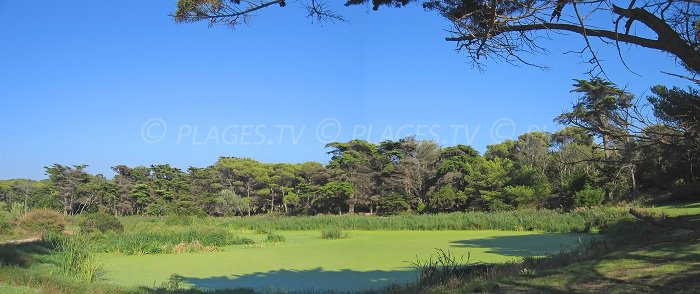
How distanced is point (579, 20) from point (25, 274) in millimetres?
6340

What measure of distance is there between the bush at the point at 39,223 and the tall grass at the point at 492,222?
742 cm

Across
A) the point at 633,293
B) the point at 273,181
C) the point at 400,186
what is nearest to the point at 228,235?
the point at 633,293

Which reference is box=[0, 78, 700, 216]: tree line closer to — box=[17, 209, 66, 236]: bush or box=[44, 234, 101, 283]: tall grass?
box=[17, 209, 66, 236]: bush

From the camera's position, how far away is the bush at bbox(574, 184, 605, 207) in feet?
62.0

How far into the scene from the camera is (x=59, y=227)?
16.5m

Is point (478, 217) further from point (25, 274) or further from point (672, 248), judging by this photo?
point (25, 274)

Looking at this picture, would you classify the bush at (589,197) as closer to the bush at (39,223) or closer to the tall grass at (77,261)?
the tall grass at (77,261)

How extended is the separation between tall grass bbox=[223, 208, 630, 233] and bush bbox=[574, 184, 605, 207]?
1.65m

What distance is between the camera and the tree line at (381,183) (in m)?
19.7

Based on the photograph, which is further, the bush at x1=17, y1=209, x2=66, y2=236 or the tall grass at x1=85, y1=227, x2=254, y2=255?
the bush at x1=17, y1=209, x2=66, y2=236

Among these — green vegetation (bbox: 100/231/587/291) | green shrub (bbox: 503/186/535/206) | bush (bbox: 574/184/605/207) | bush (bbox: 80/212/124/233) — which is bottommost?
green vegetation (bbox: 100/231/587/291)

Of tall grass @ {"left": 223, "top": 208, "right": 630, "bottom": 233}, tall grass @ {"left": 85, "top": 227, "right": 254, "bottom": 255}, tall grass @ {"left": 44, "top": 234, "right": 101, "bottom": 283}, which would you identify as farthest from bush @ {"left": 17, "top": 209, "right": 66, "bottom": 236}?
tall grass @ {"left": 44, "top": 234, "right": 101, "bottom": 283}

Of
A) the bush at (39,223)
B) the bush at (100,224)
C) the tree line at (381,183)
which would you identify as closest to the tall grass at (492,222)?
the tree line at (381,183)

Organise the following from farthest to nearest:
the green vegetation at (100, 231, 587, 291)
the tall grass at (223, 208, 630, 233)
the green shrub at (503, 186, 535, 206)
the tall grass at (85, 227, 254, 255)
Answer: the green shrub at (503, 186, 535, 206), the tall grass at (223, 208, 630, 233), the tall grass at (85, 227, 254, 255), the green vegetation at (100, 231, 587, 291)
